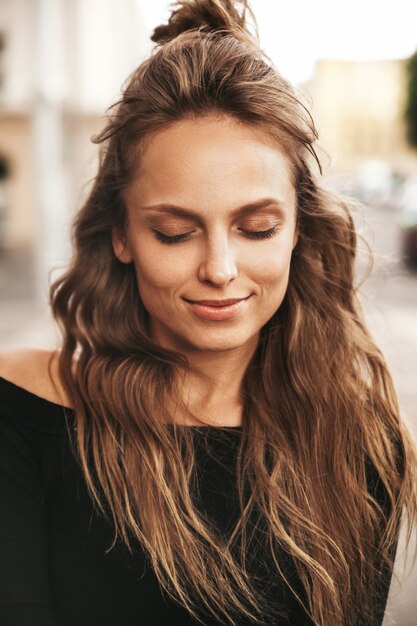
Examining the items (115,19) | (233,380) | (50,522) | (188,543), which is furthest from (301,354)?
(115,19)

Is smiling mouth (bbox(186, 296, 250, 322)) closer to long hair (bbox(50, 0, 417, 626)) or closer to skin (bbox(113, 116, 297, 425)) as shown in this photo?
skin (bbox(113, 116, 297, 425))

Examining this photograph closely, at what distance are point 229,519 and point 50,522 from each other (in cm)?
37

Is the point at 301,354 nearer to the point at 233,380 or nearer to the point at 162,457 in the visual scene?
the point at 233,380

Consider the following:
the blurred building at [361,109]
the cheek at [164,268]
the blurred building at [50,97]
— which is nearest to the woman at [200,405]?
the cheek at [164,268]

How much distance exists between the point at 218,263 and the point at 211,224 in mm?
78

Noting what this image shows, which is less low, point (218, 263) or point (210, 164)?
point (210, 164)

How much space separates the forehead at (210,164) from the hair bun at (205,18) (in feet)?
0.91

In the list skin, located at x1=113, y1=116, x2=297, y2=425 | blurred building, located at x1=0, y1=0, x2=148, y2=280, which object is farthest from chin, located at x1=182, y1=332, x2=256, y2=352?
blurred building, located at x1=0, y1=0, x2=148, y2=280

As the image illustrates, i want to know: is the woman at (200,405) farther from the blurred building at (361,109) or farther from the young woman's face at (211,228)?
the blurred building at (361,109)

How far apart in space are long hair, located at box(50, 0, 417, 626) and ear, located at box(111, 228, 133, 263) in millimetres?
19

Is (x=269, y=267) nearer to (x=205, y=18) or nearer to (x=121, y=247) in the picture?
(x=121, y=247)

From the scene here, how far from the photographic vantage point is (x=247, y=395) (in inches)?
69.2

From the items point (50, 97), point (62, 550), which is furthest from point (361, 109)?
point (62, 550)

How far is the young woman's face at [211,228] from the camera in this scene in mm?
1462
